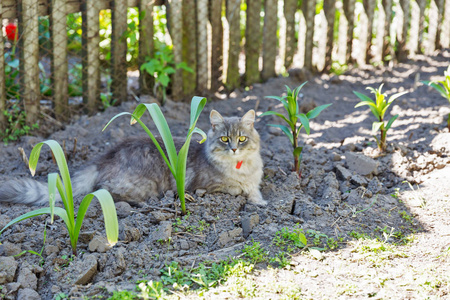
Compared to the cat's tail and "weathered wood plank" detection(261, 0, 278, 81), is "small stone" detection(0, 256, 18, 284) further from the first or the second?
"weathered wood plank" detection(261, 0, 278, 81)

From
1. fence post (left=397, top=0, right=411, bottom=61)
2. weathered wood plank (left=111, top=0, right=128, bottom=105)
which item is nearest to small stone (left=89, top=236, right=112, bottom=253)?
weathered wood plank (left=111, top=0, right=128, bottom=105)

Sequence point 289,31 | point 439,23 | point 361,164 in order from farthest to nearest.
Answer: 1. point 439,23
2. point 289,31
3. point 361,164

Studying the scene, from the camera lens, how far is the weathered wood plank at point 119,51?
5.62 meters

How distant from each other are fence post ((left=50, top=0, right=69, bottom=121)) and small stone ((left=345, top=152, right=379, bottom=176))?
3239 mm

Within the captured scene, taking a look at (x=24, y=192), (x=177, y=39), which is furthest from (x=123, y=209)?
(x=177, y=39)

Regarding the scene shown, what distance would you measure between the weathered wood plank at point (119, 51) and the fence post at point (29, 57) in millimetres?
908

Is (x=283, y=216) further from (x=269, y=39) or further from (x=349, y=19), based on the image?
(x=349, y=19)

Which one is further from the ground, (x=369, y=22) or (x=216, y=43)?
(x=369, y=22)

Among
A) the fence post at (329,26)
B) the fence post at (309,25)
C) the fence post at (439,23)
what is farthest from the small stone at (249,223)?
the fence post at (439,23)

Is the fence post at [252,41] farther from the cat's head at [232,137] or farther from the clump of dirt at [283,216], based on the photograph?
the cat's head at [232,137]

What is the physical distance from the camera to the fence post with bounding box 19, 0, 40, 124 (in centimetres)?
496

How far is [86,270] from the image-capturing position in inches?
119

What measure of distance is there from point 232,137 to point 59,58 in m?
2.36

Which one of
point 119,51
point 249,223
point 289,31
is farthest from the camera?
point 289,31
